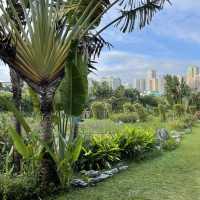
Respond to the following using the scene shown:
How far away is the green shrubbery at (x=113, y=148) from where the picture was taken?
7.31 metres

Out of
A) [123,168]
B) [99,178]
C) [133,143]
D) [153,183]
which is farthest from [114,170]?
[133,143]

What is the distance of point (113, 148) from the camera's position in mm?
7797

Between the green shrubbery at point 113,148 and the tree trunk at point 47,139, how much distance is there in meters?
1.47

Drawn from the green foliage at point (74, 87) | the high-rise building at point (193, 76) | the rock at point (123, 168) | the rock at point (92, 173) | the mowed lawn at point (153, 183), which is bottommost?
the mowed lawn at point (153, 183)

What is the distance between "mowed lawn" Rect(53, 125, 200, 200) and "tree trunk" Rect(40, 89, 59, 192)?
347 millimetres

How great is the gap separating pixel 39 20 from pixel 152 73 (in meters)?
67.7

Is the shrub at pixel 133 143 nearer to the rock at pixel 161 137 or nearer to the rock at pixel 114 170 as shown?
the rock at pixel 114 170

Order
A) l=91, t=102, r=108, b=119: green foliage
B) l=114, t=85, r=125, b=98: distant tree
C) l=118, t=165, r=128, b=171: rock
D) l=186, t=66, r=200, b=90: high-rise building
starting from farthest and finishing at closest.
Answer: l=186, t=66, r=200, b=90: high-rise building, l=114, t=85, r=125, b=98: distant tree, l=91, t=102, r=108, b=119: green foliage, l=118, t=165, r=128, b=171: rock

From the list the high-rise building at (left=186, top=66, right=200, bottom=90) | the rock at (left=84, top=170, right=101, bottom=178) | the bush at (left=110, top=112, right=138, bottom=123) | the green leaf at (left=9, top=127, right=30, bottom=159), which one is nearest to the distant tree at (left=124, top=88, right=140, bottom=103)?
the high-rise building at (left=186, top=66, right=200, bottom=90)

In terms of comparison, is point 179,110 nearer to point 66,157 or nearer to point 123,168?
point 123,168

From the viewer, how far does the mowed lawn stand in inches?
221

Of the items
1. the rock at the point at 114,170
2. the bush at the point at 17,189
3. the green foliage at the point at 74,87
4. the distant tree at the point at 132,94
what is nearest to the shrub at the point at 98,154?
the rock at the point at 114,170

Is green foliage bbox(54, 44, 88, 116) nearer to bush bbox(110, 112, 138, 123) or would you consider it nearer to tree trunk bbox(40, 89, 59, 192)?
tree trunk bbox(40, 89, 59, 192)

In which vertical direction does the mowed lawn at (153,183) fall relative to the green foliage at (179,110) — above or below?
below
